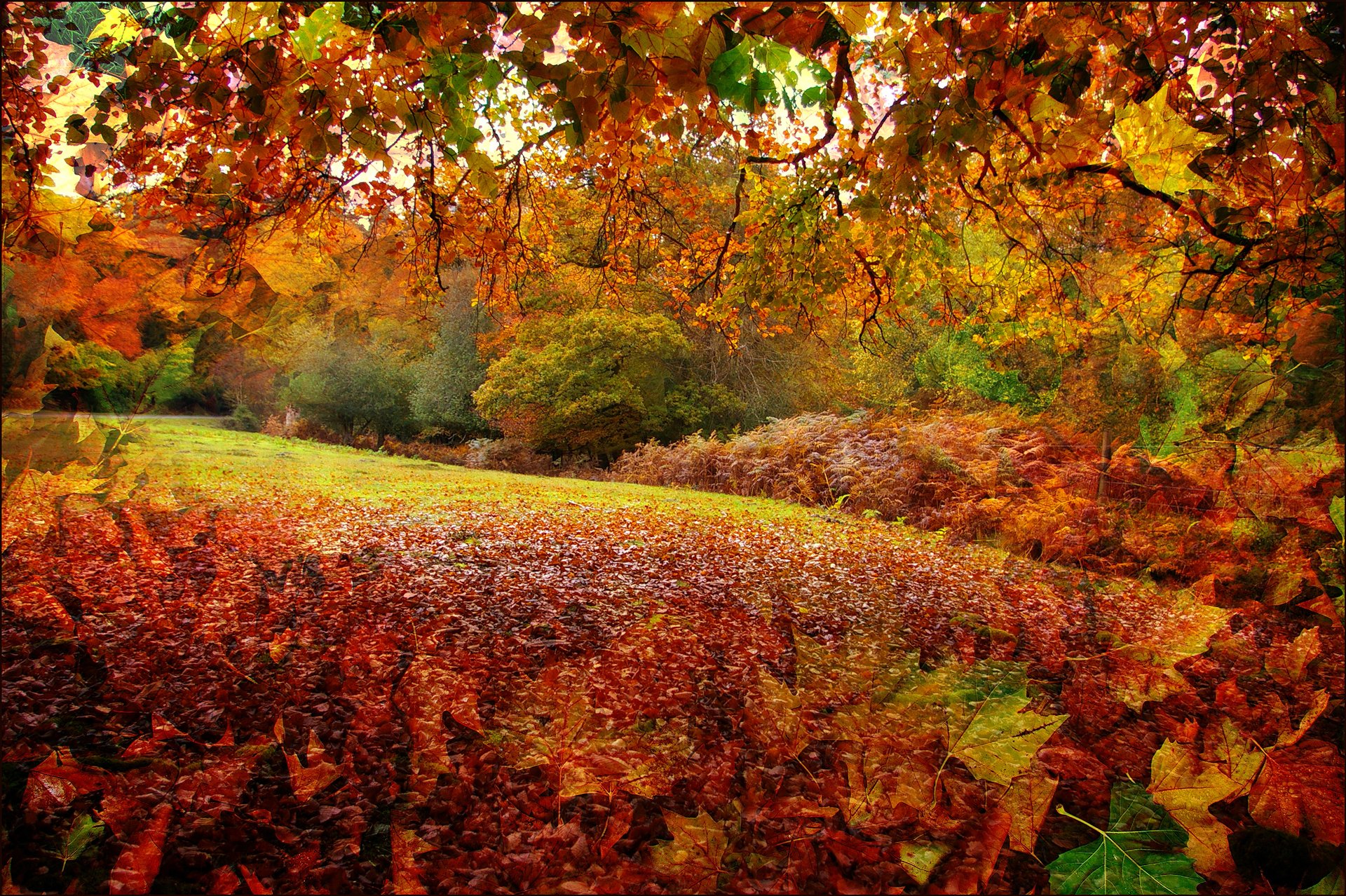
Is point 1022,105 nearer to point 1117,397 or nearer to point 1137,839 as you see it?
point 1137,839

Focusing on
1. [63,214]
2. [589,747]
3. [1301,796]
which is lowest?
[589,747]

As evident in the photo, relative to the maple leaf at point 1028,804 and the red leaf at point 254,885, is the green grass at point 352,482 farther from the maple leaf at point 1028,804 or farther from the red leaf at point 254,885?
the maple leaf at point 1028,804

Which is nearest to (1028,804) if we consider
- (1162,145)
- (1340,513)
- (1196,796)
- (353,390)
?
(1196,796)

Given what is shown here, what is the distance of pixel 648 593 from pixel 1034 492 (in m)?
4.69

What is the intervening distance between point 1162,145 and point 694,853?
2996 millimetres

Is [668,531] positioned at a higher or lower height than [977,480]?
lower

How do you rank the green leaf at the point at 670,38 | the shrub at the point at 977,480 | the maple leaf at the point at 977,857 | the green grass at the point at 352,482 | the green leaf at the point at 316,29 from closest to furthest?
the green leaf at the point at 670,38 < the maple leaf at the point at 977,857 < the green leaf at the point at 316,29 < the shrub at the point at 977,480 < the green grass at the point at 352,482

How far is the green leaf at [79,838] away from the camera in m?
1.62

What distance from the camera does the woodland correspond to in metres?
1.79

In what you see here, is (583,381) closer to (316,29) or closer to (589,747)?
(589,747)

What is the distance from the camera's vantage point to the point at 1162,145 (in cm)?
266

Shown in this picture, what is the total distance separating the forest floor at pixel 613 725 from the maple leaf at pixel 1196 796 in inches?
0.4
